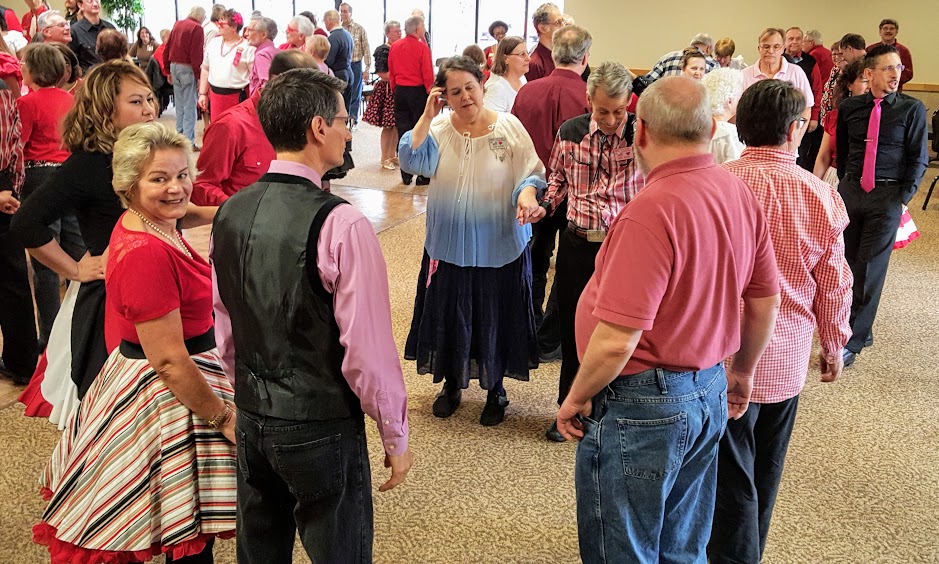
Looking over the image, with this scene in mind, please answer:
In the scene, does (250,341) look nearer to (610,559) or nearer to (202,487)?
(202,487)

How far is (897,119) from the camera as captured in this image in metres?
3.90

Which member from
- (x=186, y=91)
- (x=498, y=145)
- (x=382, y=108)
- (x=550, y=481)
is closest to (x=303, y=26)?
(x=382, y=108)

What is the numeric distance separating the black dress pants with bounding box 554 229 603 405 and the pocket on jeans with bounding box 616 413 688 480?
124 centimetres

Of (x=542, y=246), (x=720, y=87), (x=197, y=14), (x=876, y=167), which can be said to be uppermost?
(x=197, y=14)

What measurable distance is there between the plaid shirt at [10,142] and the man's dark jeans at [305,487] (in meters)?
2.41

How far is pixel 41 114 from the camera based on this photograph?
3791 mm

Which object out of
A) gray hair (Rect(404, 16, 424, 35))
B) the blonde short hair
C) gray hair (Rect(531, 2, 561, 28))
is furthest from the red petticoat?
gray hair (Rect(404, 16, 424, 35))

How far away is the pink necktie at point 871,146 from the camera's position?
3.92m

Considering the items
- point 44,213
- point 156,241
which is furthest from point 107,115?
point 156,241

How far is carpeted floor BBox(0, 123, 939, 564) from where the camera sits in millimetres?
2588

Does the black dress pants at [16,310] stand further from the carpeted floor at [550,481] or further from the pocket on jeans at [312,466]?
the pocket on jeans at [312,466]

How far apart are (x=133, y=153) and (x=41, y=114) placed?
7.24ft

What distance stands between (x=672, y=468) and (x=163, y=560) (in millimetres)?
1579

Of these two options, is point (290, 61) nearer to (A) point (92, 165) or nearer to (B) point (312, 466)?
(A) point (92, 165)
